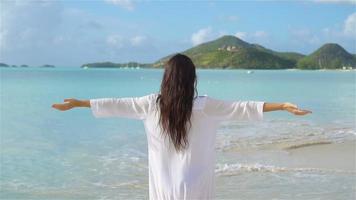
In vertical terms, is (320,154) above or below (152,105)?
below

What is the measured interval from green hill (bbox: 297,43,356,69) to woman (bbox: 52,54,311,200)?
154 metres

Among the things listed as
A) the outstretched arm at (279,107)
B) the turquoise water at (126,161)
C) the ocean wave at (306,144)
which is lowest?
the turquoise water at (126,161)

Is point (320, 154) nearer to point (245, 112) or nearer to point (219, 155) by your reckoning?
point (219, 155)

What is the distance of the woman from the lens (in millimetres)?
3377

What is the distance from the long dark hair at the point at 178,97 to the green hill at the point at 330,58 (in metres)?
154

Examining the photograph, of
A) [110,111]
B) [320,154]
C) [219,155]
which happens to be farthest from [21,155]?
[110,111]

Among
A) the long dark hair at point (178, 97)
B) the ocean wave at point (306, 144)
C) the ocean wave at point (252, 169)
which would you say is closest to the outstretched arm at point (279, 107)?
the long dark hair at point (178, 97)

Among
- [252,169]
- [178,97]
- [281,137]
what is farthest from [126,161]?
[178,97]

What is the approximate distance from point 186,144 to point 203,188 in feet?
0.96

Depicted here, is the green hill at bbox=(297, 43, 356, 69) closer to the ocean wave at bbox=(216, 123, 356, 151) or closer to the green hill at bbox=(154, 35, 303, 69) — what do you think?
the green hill at bbox=(154, 35, 303, 69)

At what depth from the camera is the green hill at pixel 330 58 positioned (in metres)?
151

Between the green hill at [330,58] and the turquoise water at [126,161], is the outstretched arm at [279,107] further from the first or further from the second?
the green hill at [330,58]

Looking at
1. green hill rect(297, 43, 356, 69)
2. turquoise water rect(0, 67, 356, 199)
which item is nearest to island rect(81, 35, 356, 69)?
green hill rect(297, 43, 356, 69)

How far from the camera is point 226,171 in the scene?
381 inches
